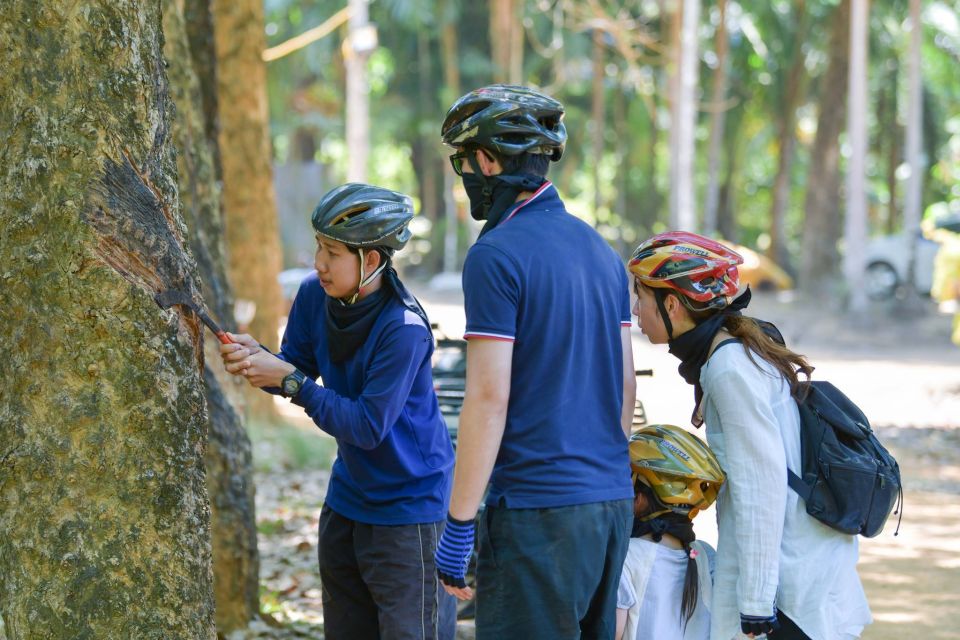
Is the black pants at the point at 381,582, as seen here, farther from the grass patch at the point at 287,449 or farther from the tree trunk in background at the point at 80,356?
the grass patch at the point at 287,449

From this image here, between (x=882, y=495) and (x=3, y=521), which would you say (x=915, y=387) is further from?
(x=3, y=521)

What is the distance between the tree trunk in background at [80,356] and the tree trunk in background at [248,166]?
8.06 m

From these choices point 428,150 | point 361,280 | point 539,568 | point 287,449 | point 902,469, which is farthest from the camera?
point 428,150

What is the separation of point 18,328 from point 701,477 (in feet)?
6.67

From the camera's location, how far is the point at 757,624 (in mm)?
3607

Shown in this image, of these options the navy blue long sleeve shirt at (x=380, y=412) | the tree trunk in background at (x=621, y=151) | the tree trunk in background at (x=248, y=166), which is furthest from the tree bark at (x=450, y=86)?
the navy blue long sleeve shirt at (x=380, y=412)

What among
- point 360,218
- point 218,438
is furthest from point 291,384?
point 218,438

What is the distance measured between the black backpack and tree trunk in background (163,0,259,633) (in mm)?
2734

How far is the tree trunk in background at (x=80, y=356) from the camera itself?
3.27 m

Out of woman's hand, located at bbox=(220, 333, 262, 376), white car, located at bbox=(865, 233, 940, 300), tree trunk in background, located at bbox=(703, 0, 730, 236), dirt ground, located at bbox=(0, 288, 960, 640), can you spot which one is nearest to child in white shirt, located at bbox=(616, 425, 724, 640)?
woman's hand, located at bbox=(220, 333, 262, 376)

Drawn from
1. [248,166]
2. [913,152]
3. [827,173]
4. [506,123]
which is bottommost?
[506,123]

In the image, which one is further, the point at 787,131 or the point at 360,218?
the point at 787,131

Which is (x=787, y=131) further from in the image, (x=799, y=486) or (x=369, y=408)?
(x=369, y=408)

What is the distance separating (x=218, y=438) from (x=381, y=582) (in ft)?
6.26
